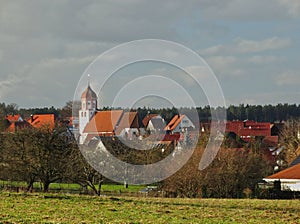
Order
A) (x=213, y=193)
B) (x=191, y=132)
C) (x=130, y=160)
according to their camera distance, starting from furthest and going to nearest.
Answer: (x=191, y=132) < (x=130, y=160) < (x=213, y=193)

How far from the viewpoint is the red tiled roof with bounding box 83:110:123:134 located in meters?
46.4

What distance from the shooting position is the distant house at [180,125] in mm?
46531

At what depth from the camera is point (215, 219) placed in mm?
14570

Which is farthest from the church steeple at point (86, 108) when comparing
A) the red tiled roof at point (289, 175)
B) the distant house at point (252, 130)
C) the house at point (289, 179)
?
the distant house at point (252, 130)

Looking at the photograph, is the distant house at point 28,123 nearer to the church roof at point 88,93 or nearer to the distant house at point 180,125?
the church roof at point 88,93

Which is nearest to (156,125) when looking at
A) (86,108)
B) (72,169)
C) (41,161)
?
(86,108)

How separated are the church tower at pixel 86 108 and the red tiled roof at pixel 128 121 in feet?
13.4

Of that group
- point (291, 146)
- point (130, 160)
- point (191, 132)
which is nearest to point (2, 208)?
point (130, 160)

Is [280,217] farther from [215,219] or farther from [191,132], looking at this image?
[191,132]

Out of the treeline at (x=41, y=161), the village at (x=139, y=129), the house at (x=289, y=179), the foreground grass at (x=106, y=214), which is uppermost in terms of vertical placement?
the village at (x=139, y=129)

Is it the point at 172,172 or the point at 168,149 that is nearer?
the point at 172,172

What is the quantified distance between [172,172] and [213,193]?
291cm

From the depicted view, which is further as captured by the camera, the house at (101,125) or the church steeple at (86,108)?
the church steeple at (86,108)

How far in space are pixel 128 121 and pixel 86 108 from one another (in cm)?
1384
